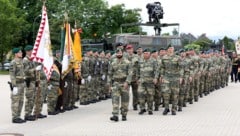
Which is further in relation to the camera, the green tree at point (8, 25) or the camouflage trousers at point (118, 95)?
the green tree at point (8, 25)

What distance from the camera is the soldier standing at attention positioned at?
12125 millimetres

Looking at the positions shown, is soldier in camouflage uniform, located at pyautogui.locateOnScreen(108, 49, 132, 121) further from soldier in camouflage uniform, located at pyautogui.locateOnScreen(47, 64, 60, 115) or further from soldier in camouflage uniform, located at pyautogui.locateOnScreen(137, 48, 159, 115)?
soldier in camouflage uniform, located at pyautogui.locateOnScreen(47, 64, 60, 115)

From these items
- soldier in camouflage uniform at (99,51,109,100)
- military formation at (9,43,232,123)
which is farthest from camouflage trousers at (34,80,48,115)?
soldier in camouflage uniform at (99,51,109,100)

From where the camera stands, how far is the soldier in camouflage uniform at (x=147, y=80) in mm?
13391

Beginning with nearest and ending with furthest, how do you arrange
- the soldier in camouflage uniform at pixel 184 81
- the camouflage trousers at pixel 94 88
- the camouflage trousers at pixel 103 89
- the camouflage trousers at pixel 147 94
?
the camouflage trousers at pixel 147 94 < the soldier in camouflage uniform at pixel 184 81 < the camouflage trousers at pixel 94 88 < the camouflage trousers at pixel 103 89

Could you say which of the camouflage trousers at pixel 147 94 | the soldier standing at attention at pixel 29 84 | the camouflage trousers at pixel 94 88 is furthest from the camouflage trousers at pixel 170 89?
the camouflage trousers at pixel 94 88

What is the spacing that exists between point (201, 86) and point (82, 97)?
16.4 ft

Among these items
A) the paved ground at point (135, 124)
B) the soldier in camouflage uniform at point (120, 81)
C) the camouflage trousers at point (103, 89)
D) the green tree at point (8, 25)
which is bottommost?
the paved ground at point (135, 124)

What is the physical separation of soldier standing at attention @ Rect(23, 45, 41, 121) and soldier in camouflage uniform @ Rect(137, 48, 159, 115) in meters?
2.97

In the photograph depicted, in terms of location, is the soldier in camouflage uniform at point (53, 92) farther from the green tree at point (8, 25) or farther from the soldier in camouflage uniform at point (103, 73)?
the green tree at point (8, 25)

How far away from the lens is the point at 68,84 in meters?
14.4

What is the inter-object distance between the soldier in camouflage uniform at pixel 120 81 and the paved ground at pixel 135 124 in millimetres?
385

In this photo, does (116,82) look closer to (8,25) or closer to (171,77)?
(171,77)

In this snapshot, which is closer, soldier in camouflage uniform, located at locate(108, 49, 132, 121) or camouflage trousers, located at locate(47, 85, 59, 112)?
soldier in camouflage uniform, located at locate(108, 49, 132, 121)
